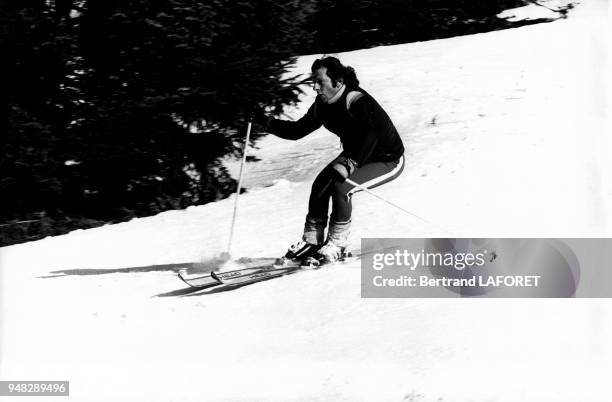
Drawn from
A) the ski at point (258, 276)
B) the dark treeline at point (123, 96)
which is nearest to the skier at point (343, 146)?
the ski at point (258, 276)

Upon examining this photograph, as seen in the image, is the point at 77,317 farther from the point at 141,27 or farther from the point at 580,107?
the point at 580,107

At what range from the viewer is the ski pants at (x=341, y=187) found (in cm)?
723

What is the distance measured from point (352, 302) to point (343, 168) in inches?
44.2

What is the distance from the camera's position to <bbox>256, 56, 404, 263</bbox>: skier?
7062mm

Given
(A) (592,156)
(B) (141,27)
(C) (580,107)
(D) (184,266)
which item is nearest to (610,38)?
(C) (580,107)

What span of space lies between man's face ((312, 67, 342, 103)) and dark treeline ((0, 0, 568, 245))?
11.5 feet

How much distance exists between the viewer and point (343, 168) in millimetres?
7020

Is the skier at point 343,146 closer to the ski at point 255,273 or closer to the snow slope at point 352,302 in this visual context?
the ski at point 255,273

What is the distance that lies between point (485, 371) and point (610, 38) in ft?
32.1

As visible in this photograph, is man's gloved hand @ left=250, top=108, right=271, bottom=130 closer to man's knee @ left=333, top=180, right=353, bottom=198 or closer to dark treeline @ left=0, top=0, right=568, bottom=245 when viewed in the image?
man's knee @ left=333, top=180, right=353, bottom=198

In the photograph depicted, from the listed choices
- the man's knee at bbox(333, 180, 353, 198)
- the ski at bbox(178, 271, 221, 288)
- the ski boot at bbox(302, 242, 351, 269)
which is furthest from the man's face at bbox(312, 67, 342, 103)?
the ski at bbox(178, 271, 221, 288)

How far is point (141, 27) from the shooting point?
10281mm

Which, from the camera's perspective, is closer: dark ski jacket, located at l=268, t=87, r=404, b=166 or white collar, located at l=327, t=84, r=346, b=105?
dark ski jacket, located at l=268, t=87, r=404, b=166

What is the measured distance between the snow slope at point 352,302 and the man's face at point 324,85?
4.61ft
